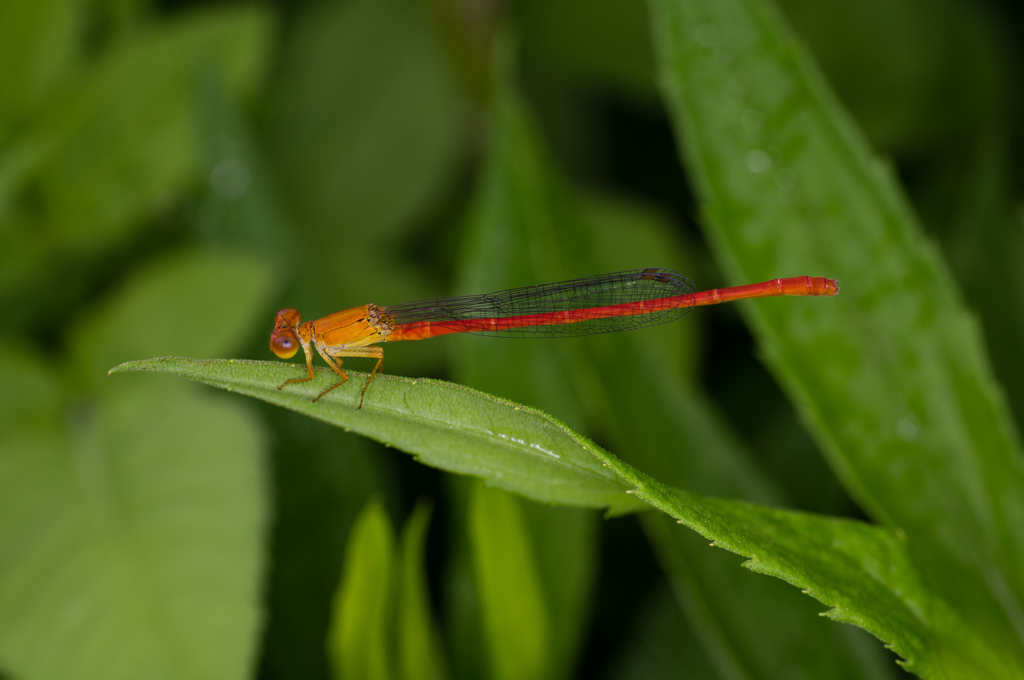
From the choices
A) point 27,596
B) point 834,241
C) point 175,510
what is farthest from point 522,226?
point 27,596

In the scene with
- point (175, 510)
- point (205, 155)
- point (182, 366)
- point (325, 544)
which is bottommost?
point (325, 544)

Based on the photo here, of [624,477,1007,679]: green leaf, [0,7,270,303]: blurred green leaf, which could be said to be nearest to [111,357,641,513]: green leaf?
[624,477,1007,679]: green leaf

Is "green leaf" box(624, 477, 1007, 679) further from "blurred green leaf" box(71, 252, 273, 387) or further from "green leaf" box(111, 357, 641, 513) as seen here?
"blurred green leaf" box(71, 252, 273, 387)

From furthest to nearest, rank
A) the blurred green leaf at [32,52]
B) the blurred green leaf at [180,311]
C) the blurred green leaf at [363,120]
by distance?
the blurred green leaf at [363,120] < the blurred green leaf at [32,52] < the blurred green leaf at [180,311]

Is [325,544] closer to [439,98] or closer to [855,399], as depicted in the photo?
[855,399]

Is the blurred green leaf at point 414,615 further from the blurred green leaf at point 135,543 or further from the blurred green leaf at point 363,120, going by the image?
the blurred green leaf at point 363,120

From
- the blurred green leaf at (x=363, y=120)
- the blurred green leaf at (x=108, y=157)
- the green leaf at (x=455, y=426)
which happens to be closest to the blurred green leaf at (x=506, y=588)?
the green leaf at (x=455, y=426)
